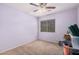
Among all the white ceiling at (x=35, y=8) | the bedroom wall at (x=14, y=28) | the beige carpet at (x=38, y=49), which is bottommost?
the beige carpet at (x=38, y=49)

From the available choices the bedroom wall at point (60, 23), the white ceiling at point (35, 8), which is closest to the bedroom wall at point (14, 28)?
the white ceiling at point (35, 8)

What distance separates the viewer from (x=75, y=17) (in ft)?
3.86

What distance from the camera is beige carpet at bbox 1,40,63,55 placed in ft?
4.01

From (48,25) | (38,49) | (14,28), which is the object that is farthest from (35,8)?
(38,49)

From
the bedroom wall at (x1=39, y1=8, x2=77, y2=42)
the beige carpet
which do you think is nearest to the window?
the bedroom wall at (x1=39, y1=8, x2=77, y2=42)

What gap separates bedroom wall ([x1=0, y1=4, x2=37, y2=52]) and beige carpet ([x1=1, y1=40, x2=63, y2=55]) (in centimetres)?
7

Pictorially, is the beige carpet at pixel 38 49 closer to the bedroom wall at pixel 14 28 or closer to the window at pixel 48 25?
the bedroom wall at pixel 14 28

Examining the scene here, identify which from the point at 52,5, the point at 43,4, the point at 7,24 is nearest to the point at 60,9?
the point at 52,5

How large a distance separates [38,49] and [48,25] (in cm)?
41

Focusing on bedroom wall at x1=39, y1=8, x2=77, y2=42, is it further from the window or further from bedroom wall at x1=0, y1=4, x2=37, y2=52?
bedroom wall at x1=0, y1=4, x2=37, y2=52

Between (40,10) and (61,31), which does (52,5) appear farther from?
(61,31)

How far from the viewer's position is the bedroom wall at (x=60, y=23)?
1.20m

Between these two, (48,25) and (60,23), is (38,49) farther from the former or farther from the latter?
(60,23)

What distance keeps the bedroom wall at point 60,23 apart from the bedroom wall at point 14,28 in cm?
17
